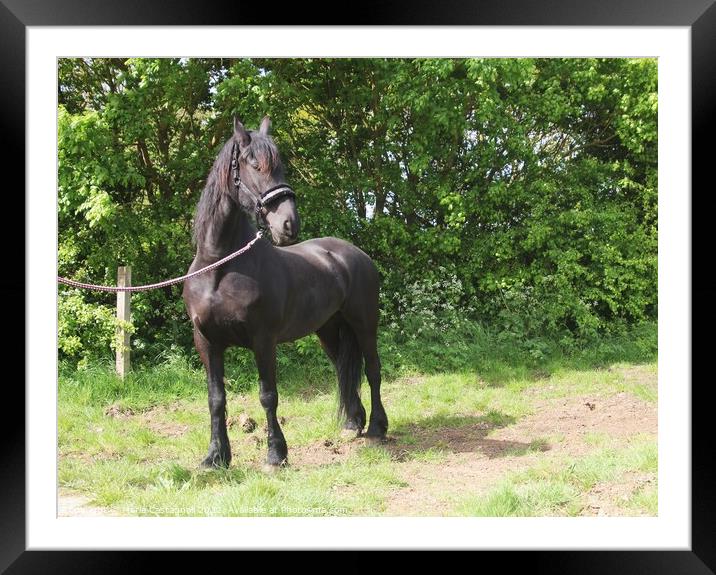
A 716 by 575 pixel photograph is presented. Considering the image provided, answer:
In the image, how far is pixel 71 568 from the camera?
286 cm

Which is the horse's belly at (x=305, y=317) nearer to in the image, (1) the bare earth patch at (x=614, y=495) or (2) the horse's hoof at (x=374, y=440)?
(2) the horse's hoof at (x=374, y=440)

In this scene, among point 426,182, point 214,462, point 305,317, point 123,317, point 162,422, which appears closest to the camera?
point 214,462

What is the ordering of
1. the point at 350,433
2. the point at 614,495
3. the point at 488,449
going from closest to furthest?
the point at 614,495 < the point at 488,449 < the point at 350,433

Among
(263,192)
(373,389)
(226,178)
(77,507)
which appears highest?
(226,178)

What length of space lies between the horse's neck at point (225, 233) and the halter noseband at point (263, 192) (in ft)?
0.56

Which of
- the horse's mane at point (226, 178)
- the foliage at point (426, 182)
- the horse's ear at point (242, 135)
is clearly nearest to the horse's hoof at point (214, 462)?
the horse's mane at point (226, 178)

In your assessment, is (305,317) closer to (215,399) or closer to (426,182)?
(215,399)

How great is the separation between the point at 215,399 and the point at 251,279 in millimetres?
940

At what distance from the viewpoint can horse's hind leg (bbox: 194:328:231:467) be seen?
432 centimetres

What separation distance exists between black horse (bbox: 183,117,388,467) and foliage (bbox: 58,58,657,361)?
2.84 meters
